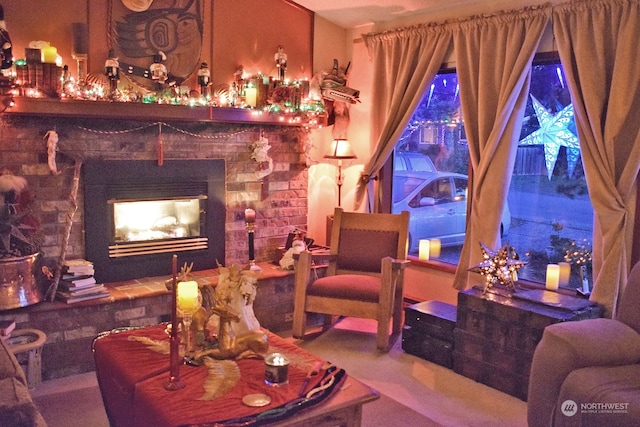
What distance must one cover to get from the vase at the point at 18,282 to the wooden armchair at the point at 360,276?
170cm

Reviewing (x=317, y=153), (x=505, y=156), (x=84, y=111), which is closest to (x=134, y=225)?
(x=84, y=111)

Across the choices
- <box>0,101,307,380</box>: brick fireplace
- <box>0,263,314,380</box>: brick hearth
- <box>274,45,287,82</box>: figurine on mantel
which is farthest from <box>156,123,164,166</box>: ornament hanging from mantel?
<box>274,45,287,82</box>: figurine on mantel

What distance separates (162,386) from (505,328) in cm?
208

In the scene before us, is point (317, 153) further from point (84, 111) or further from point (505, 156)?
point (84, 111)

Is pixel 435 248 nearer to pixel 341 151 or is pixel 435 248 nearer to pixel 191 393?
pixel 341 151

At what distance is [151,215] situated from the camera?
4.59 metres

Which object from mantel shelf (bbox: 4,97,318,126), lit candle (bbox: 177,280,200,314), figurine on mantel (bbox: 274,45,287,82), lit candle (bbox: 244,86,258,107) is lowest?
lit candle (bbox: 177,280,200,314)

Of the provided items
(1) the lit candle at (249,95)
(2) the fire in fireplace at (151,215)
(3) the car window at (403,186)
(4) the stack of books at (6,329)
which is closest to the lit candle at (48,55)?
(2) the fire in fireplace at (151,215)

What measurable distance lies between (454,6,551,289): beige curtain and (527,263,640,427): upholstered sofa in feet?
4.68

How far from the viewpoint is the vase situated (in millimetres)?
3490

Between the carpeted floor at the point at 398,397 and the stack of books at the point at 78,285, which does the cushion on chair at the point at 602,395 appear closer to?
the carpeted floor at the point at 398,397

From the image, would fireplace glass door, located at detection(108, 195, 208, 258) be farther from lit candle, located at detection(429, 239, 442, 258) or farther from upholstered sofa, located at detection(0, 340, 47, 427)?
upholstered sofa, located at detection(0, 340, 47, 427)

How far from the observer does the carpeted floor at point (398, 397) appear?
3.12 meters

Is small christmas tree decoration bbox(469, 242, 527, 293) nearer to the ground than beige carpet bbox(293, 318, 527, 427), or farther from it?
farther from it
